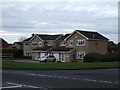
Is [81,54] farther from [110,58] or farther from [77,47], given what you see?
[110,58]

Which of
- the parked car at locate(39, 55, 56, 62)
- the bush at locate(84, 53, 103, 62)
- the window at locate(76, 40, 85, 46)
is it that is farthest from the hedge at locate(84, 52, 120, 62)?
the parked car at locate(39, 55, 56, 62)

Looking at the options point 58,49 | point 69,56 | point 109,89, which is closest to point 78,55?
point 69,56

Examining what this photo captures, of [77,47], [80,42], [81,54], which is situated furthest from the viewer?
[77,47]

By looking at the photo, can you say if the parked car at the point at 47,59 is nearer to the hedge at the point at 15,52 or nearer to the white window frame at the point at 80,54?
the white window frame at the point at 80,54

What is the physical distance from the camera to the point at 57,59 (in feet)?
194

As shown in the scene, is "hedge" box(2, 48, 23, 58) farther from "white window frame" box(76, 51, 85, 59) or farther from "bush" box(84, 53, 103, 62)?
"bush" box(84, 53, 103, 62)

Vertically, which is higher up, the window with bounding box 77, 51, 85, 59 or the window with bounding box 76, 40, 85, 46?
the window with bounding box 76, 40, 85, 46

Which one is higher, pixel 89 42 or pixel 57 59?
pixel 89 42

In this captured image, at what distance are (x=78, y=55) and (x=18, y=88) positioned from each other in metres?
45.8

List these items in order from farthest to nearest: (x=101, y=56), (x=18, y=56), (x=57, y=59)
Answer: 1. (x=18, y=56)
2. (x=57, y=59)
3. (x=101, y=56)

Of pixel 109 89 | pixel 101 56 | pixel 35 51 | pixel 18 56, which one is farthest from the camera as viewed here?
pixel 18 56

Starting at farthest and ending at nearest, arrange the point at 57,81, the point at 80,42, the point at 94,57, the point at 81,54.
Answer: the point at 80,42, the point at 81,54, the point at 94,57, the point at 57,81

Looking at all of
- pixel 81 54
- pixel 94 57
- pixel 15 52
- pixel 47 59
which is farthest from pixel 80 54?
pixel 15 52

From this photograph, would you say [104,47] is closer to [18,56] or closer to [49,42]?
[49,42]
